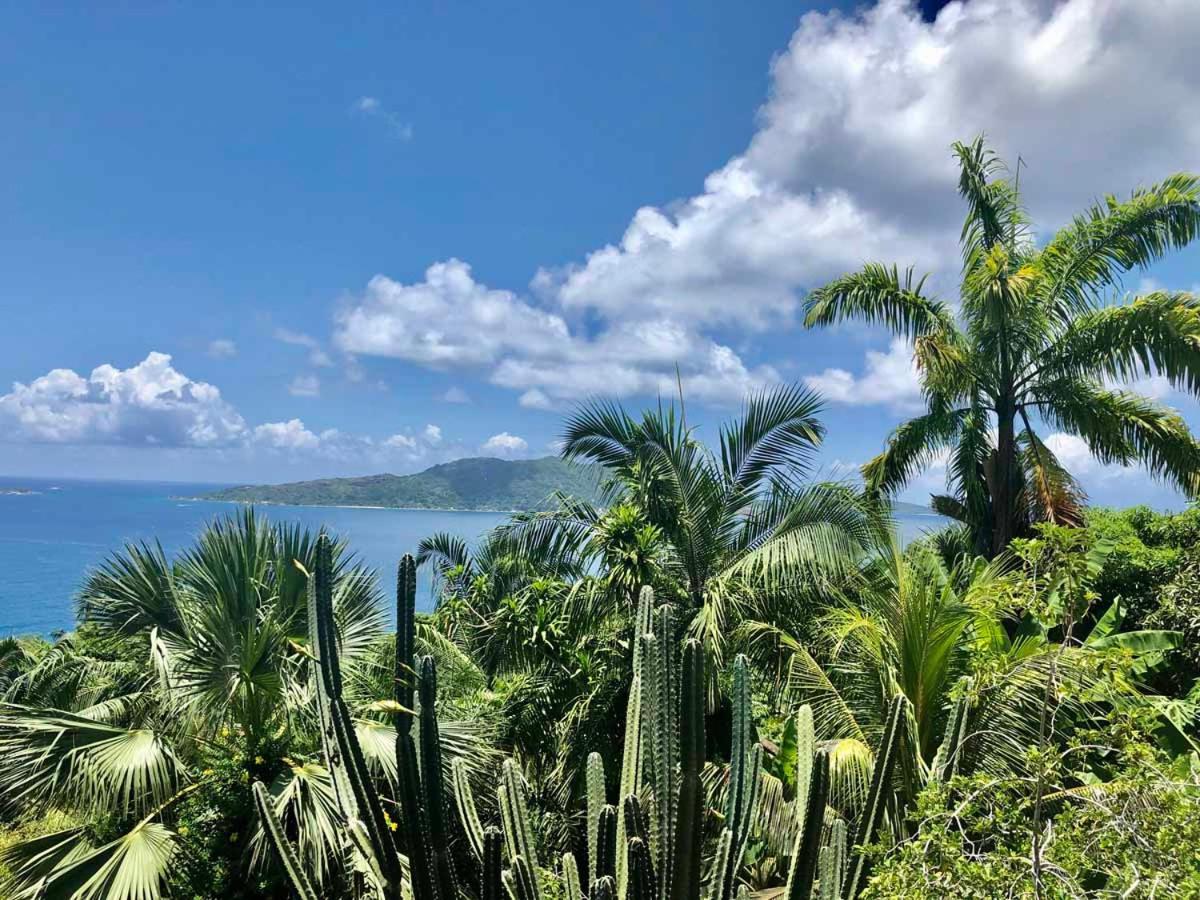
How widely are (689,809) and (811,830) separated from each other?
731 mm

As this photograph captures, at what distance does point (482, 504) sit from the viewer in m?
105

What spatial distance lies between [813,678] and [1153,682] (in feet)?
17.1

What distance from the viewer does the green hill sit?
94106mm

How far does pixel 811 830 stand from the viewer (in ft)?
13.8

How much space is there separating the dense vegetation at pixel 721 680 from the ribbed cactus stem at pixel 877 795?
0.08 ft

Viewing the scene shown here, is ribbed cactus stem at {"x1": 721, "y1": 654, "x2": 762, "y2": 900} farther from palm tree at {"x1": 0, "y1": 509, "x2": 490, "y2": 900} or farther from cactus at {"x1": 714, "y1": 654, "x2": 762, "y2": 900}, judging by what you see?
palm tree at {"x1": 0, "y1": 509, "x2": 490, "y2": 900}

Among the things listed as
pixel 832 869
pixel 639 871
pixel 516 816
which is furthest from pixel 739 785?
pixel 516 816

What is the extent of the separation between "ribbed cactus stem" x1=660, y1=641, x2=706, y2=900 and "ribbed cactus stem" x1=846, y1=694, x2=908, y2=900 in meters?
1.04

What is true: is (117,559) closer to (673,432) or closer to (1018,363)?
(673,432)

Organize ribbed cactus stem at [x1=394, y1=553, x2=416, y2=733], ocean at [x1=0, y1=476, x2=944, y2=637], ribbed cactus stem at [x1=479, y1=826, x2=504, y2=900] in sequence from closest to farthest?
ribbed cactus stem at [x1=479, y1=826, x2=504, y2=900], ribbed cactus stem at [x1=394, y1=553, x2=416, y2=733], ocean at [x1=0, y1=476, x2=944, y2=637]

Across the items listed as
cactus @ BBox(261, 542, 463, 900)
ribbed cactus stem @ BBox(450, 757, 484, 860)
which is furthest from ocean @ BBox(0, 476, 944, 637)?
ribbed cactus stem @ BBox(450, 757, 484, 860)

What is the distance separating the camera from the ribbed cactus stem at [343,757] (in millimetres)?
4629

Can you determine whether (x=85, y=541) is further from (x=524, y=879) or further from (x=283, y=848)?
(x=524, y=879)

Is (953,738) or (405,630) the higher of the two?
(405,630)
